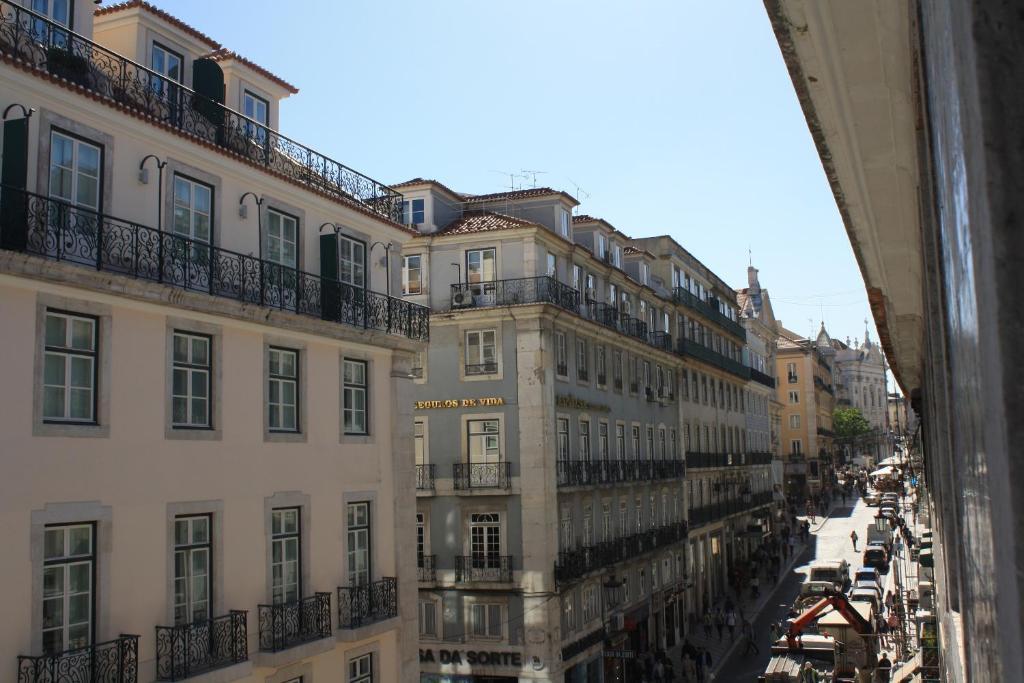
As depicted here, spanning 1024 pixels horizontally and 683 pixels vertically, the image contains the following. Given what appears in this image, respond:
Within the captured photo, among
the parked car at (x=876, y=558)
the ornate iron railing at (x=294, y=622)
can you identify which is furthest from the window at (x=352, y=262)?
the parked car at (x=876, y=558)

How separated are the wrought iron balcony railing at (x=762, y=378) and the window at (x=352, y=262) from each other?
52063 millimetres

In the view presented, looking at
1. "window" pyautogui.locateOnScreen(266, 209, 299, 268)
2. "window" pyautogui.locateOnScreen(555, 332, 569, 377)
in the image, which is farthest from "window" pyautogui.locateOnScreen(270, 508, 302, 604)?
"window" pyautogui.locateOnScreen(555, 332, 569, 377)

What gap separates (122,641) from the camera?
46.4 ft

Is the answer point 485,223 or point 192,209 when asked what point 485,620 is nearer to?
point 485,223

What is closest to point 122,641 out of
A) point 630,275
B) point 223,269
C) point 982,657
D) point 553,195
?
point 223,269

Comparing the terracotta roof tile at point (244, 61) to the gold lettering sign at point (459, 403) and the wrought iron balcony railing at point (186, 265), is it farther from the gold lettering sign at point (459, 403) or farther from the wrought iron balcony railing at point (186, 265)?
the gold lettering sign at point (459, 403)

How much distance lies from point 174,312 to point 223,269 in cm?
149

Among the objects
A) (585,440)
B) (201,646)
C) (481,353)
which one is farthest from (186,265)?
(585,440)

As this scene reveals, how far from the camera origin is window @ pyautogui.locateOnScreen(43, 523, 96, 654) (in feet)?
44.8

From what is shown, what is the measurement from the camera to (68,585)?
14.1 meters

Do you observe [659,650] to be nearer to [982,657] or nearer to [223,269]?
[223,269]

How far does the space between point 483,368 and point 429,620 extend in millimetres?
8582

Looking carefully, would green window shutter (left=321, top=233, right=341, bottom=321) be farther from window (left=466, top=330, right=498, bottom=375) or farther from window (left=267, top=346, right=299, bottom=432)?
window (left=466, top=330, right=498, bottom=375)

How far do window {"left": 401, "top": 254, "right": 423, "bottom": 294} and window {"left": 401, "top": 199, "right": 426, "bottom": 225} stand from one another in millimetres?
1435
